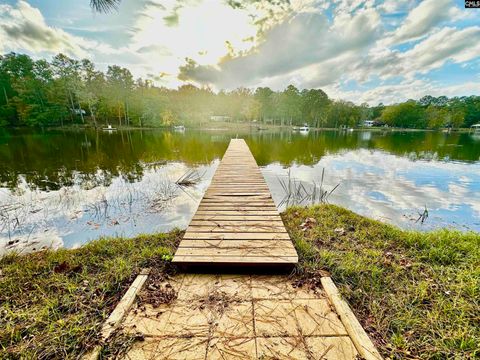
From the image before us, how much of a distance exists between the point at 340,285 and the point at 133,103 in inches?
1833

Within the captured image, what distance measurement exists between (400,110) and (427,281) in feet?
263

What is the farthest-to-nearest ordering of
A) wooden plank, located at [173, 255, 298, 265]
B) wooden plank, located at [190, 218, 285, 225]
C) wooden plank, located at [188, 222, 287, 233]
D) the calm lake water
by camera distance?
the calm lake water < wooden plank, located at [190, 218, 285, 225] < wooden plank, located at [188, 222, 287, 233] < wooden plank, located at [173, 255, 298, 265]

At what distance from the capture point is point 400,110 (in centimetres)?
6312

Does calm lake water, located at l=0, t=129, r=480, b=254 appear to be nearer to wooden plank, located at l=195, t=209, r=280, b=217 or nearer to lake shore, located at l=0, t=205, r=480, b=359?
wooden plank, located at l=195, t=209, r=280, b=217

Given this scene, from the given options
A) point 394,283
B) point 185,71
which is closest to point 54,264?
point 394,283

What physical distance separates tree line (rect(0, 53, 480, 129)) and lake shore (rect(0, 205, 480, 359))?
4098 cm

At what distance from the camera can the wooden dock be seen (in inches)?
90.0

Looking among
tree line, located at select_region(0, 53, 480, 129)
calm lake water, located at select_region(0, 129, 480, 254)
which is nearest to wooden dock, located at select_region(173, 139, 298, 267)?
calm lake water, located at select_region(0, 129, 480, 254)

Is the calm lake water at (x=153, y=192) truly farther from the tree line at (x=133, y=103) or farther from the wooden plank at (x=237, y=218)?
the tree line at (x=133, y=103)

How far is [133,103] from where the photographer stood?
131ft

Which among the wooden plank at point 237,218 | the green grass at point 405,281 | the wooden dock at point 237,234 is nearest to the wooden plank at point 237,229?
the wooden dock at point 237,234

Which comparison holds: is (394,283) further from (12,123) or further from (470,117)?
(470,117)

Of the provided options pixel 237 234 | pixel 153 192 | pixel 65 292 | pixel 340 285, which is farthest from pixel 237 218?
pixel 153 192

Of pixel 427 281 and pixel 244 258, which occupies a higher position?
pixel 244 258
